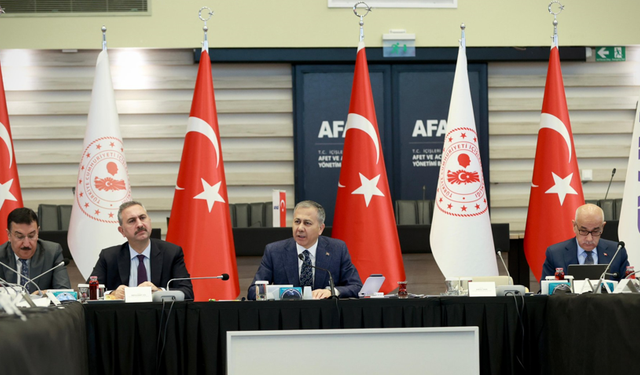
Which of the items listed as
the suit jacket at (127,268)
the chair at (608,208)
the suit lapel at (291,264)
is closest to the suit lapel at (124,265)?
the suit jacket at (127,268)

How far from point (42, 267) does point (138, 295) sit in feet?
3.86

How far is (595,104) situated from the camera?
833 cm

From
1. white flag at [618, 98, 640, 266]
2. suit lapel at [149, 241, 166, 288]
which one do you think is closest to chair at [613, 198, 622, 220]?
white flag at [618, 98, 640, 266]

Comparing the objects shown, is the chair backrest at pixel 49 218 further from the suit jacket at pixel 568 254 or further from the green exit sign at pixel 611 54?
the green exit sign at pixel 611 54

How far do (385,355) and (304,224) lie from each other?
1.23 meters

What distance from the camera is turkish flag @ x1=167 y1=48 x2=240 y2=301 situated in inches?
224

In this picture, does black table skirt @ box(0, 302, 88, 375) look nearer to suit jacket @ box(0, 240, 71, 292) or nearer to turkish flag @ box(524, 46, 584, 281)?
suit jacket @ box(0, 240, 71, 292)

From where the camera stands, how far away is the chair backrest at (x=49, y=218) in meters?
6.98

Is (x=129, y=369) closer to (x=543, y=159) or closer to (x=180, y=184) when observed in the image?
(x=180, y=184)

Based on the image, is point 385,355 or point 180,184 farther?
point 180,184

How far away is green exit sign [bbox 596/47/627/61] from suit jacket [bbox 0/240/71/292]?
608 centimetres

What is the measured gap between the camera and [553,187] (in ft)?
19.6

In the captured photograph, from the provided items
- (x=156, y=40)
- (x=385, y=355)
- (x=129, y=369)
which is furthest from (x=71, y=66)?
(x=385, y=355)

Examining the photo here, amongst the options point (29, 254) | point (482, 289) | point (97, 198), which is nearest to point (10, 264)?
point (29, 254)
